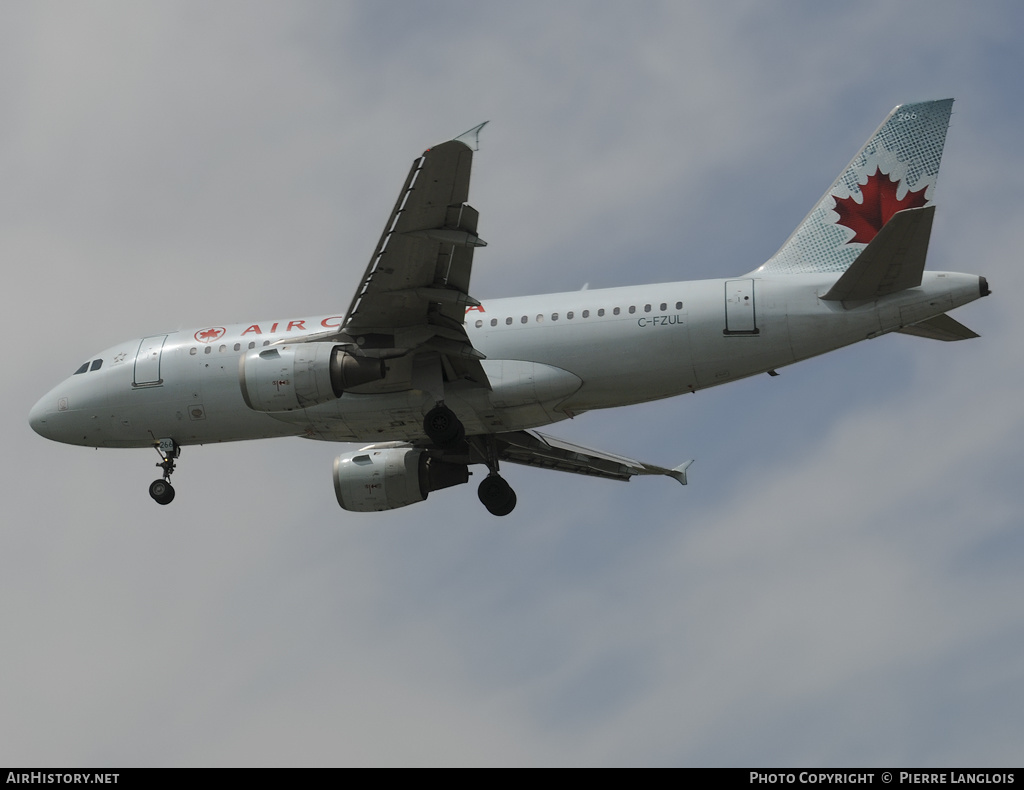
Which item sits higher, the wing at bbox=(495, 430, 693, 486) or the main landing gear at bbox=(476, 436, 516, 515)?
the wing at bbox=(495, 430, 693, 486)

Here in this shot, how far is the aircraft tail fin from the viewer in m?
28.5

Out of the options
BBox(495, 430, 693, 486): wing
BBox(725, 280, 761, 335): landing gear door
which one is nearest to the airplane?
BBox(725, 280, 761, 335): landing gear door

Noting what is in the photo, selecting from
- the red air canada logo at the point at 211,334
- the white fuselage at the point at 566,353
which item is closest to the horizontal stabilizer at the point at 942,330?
the white fuselage at the point at 566,353

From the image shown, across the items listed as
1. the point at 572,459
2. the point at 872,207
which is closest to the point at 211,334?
the point at 572,459

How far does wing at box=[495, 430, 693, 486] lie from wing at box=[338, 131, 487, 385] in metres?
5.29

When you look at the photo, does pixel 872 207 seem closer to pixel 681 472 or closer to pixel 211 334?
pixel 681 472

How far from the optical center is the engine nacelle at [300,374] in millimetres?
27156

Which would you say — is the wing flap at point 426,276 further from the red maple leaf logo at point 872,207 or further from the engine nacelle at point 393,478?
the red maple leaf logo at point 872,207

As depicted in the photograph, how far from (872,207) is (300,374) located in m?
11.8

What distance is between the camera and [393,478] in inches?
1272

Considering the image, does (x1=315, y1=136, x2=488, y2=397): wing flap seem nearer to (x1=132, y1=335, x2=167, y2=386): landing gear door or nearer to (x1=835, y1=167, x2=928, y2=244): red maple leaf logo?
(x1=132, y1=335, x2=167, y2=386): landing gear door
